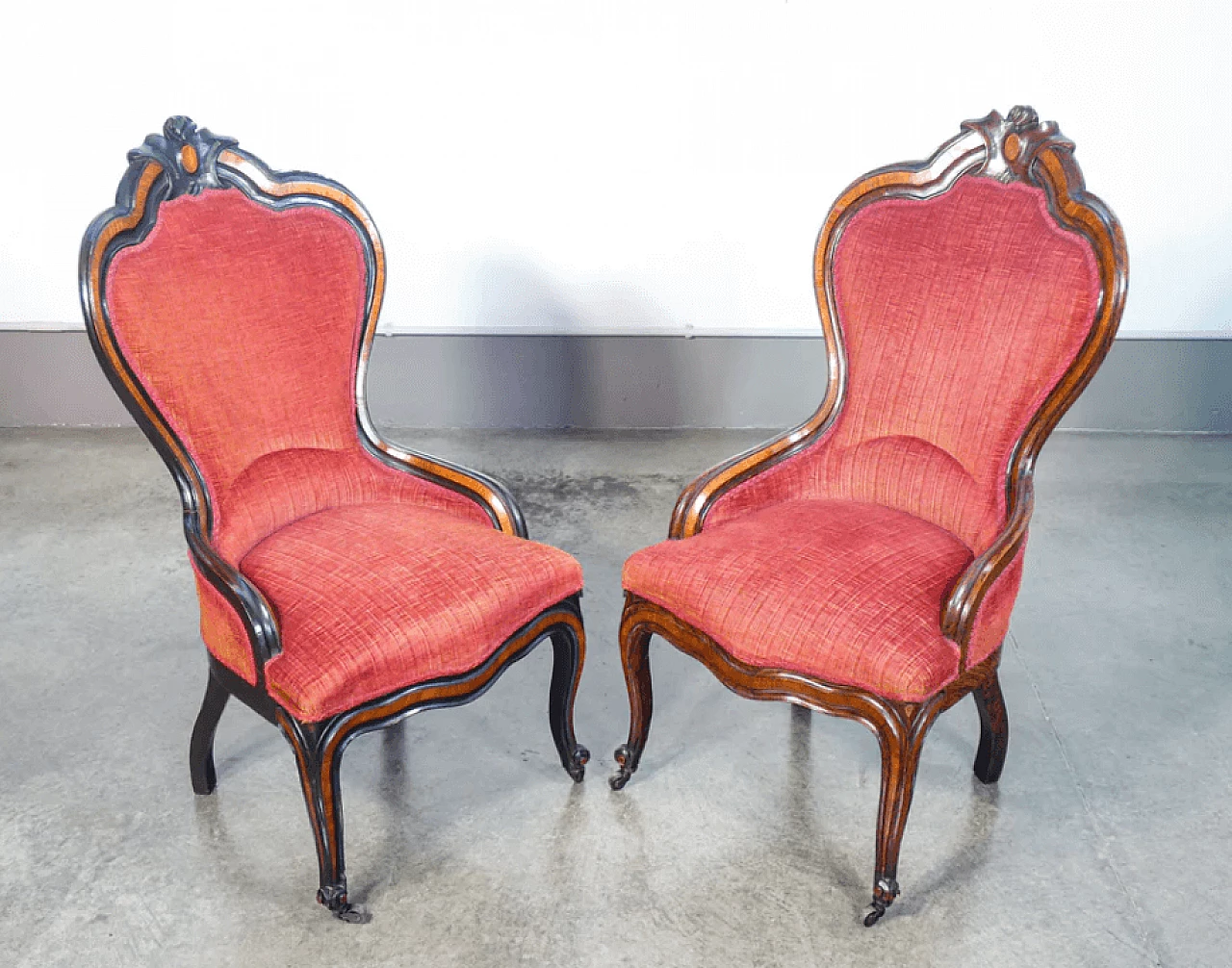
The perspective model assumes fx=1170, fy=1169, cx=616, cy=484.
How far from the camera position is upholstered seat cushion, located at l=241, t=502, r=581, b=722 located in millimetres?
1788

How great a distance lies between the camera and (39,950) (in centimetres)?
182

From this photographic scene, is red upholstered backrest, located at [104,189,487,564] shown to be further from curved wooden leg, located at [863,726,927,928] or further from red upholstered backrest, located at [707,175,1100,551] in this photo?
curved wooden leg, located at [863,726,927,928]

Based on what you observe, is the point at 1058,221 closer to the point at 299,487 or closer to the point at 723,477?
the point at 723,477

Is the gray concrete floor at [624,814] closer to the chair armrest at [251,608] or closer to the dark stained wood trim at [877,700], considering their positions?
the dark stained wood trim at [877,700]

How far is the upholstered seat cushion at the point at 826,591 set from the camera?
179 cm

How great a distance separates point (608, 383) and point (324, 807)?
243cm

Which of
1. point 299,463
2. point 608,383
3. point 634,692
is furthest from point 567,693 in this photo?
point 608,383

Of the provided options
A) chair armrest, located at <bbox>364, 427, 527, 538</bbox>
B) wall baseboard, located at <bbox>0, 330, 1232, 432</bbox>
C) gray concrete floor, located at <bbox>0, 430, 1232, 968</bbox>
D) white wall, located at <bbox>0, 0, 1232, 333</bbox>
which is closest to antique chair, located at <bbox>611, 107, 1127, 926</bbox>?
gray concrete floor, located at <bbox>0, 430, 1232, 968</bbox>

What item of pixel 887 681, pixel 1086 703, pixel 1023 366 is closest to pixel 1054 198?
pixel 1023 366

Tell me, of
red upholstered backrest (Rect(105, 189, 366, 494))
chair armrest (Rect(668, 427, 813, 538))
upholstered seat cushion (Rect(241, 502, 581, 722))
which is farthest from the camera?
chair armrest (Rect(668, 427, 813, 538))

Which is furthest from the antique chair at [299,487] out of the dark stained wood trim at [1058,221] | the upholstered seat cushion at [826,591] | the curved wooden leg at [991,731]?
the curved wooden leg at [991,731]

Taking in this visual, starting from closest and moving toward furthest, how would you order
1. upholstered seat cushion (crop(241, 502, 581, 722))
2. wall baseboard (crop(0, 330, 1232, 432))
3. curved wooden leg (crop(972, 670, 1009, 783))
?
1. upholstered seat cushion (crop(241, 502, 581, 722))
2. curved wooden leg (crop(972, 670, 1009, 783))
3. wall baseboard (crop(0, 330, 1232, 432))

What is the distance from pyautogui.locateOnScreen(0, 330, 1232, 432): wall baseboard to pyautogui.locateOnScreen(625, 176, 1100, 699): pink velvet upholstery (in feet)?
5.66

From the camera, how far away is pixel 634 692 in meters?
2.16
